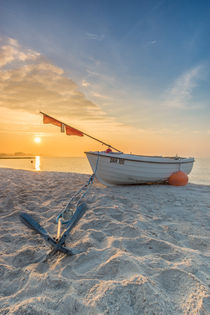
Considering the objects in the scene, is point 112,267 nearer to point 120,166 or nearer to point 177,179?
point 120,166

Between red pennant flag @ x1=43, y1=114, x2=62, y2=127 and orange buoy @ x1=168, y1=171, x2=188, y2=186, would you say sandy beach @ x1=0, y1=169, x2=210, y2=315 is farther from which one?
orange buoy @ x1=168, y1=171, x2=188, y2=186

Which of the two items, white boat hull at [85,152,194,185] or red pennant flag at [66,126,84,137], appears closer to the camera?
red pennant flag at [66,126,84,137]

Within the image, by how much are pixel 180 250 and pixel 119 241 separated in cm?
87

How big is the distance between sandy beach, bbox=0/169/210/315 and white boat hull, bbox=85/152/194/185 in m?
3.32

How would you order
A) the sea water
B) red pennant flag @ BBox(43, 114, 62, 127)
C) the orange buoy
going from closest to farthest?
red pennant flag @ BBox(43, 114, 62, 127)
the orange buoy
the sea water

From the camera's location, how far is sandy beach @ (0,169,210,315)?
1.54 m

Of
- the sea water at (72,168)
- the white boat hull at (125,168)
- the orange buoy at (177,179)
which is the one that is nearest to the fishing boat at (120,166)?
the white boat hull at (125,168)

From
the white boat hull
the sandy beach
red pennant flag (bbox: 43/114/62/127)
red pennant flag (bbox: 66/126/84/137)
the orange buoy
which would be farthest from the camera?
the orange buoy

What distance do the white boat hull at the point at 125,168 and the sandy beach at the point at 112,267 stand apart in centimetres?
332

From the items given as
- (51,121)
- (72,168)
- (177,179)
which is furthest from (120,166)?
(72,168)

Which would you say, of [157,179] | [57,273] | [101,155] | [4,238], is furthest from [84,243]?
[157,179]

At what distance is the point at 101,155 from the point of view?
714 centimetres

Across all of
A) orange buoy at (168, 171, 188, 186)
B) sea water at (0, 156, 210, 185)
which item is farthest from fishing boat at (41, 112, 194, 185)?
sea water at (0, 156, 210, 185)

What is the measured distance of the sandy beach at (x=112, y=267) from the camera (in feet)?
5.07
